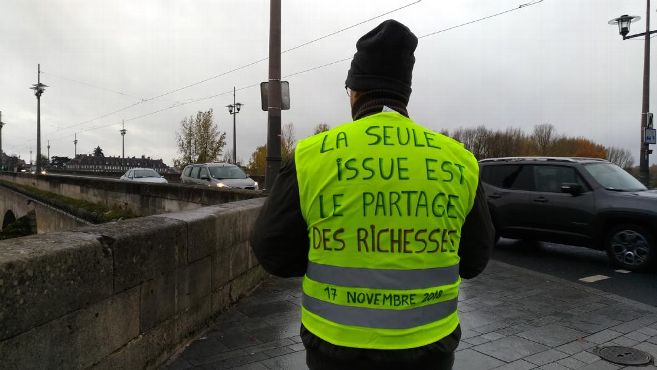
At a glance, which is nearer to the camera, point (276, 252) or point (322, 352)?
point (322, 352)

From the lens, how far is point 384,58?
179cm

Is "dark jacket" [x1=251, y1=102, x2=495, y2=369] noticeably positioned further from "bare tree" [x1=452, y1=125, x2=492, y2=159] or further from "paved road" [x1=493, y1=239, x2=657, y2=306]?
"bare tree" [x1=452, y1=125, x2=492, y2=159]

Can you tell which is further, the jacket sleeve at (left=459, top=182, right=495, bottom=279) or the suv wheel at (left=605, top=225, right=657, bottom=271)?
the suv wheel at (left=605, top=225, right=657, bottom=271)

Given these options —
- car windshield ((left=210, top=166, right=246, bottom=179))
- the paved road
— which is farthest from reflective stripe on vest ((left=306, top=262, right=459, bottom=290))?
car windshield ((left=210, top=166, right=246, bottom=179))

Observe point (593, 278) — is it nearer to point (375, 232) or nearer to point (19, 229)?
point (375, 232)

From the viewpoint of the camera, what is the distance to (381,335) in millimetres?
1607

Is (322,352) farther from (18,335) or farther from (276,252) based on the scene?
(18,335)

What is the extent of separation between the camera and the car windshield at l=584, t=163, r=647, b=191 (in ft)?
27.1

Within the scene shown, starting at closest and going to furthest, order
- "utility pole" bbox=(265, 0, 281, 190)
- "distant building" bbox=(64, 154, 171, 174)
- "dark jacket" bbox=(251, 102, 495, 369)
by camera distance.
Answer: "dark jacket" bbox=(251, 102, 495, 369), "utility pole" bbox=(265, 0, 281, 190), "distant building" bbox=(64, 154, 171, 174)

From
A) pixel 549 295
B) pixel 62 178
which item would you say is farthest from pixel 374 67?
pixel 62 178

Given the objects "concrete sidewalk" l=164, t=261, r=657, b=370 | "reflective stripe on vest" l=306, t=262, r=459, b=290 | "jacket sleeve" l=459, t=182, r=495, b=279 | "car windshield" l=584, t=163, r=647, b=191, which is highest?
"car windshield" l=584, t=163, r=647, b=191

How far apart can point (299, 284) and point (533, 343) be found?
291cm

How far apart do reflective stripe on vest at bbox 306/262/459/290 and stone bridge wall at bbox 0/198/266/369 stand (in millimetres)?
1528

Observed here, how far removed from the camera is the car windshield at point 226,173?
62.1ft
